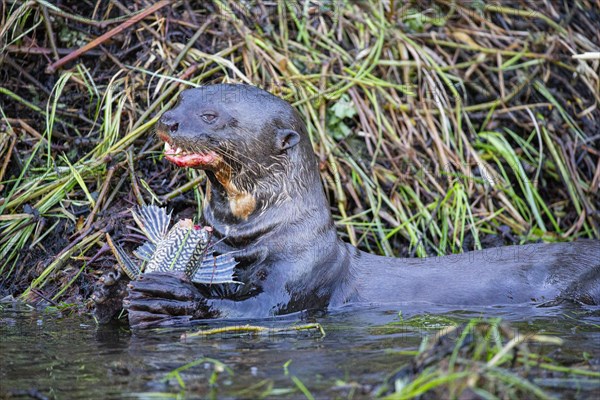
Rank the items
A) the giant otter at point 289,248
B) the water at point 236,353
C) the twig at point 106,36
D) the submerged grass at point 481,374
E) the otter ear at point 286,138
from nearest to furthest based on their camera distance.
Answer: the submerged grass at point 481,374 < the water at point 236,353 < the giant otter at point 289,248 < the otter ear at point 286,138 < the twig at point 106,36

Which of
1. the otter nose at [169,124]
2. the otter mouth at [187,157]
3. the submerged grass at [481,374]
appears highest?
the submerged grass at [481,374]

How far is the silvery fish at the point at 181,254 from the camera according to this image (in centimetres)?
396

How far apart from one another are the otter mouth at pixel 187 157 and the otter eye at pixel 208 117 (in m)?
0.15

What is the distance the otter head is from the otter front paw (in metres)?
0.58

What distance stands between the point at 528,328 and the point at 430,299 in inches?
25.8

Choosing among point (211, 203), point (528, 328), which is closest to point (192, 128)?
point (211, 203)

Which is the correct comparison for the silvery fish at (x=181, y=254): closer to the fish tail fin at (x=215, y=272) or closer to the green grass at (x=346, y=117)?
the fish tail fin at (x=215, y=272)

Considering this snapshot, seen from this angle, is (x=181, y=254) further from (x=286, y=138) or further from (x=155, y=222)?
(x=286, y=138)

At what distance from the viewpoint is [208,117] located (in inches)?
172

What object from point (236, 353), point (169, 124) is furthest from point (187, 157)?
point (236, 353)

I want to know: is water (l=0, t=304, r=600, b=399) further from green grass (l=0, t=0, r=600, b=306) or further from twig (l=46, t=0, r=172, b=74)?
twig (l=46, t=0, r=172, b=74)

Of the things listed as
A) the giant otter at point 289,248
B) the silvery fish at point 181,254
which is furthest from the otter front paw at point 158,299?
the giant otter at point 289,248

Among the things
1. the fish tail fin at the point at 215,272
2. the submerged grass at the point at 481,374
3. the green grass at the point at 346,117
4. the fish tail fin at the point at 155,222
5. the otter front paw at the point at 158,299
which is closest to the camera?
the submerged grass at the point at 481,374

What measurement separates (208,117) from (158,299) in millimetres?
891
